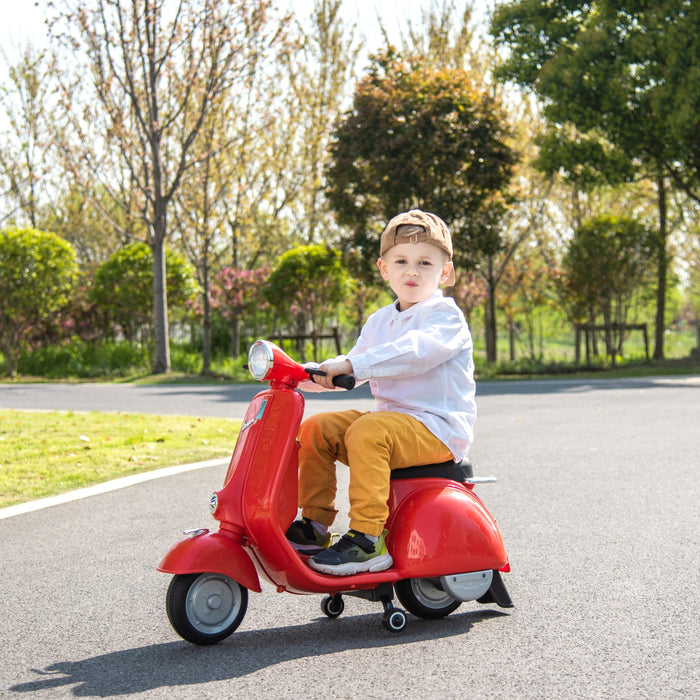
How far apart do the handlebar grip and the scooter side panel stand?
0.51 metres

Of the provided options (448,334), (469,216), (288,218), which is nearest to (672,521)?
(448,334)

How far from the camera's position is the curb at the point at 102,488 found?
5527 millimetres

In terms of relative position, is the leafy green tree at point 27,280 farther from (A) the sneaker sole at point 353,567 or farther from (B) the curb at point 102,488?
(A) the sneaker sole at point 353,567

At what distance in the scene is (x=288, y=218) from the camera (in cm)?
2956

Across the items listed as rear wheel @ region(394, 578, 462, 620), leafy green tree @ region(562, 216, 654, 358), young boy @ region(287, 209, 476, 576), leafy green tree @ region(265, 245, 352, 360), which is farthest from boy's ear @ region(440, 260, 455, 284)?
leafy green tree @ region(562, 216, 654, 358)

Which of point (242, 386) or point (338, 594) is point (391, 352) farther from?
point (242, 386)

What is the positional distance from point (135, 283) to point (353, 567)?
19.9 metres

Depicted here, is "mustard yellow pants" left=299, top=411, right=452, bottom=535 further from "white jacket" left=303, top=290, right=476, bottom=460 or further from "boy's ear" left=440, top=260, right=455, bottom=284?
"boy's ear" left=440, top=260, right=455, bottom=284

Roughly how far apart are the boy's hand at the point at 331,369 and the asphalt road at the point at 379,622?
2.99ft

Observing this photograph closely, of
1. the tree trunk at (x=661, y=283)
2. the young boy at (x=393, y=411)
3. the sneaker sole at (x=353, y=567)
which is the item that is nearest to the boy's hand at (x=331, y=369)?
the young boy at (x=393, y=411)

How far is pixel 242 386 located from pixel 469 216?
7149mm

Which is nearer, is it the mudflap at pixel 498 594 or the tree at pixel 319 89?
the mudflap at pixel 498 594

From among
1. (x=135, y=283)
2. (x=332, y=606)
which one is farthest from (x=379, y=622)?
(x=135, y=283)

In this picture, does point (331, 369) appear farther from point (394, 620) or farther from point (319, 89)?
point (319, 89)
